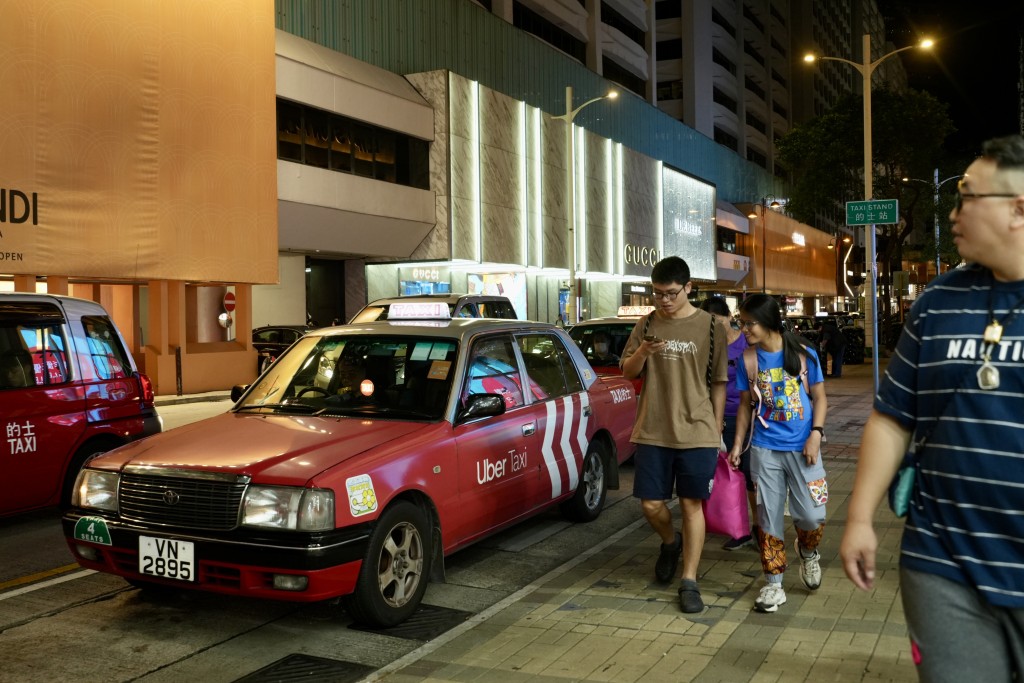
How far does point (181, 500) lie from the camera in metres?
4.77

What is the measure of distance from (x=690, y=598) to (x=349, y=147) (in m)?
24.7

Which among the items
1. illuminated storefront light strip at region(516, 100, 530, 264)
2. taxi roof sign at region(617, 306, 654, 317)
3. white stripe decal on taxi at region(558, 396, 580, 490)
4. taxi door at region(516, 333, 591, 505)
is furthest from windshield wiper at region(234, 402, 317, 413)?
→ illuminated storefront light strip at region(516, 100, 530, 264)

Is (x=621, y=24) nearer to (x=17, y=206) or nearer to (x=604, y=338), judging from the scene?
(x=17, y=206)

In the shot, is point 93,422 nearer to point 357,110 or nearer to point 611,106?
point 357,110

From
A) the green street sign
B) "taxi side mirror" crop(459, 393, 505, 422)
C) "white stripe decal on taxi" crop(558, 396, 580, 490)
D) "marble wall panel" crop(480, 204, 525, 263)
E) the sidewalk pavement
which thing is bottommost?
the sidewalk pavement

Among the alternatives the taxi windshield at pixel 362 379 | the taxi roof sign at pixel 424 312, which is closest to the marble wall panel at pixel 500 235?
the taxi roof sign at pixel 424 312

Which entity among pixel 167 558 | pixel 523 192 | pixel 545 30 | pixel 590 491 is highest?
pixel 545 30

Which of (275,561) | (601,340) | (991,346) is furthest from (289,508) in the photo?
(601,340)

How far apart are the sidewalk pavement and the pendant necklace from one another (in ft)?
7.65

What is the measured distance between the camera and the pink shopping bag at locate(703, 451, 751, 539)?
18.4 feet

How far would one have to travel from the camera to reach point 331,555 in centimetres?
457

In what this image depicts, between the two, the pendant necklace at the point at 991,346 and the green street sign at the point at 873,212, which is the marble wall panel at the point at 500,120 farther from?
the pendant necklace at the point at 991,346

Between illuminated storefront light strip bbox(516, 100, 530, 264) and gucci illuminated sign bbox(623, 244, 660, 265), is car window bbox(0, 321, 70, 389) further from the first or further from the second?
gucci illuminated sign bbox(623, 244, 660, 265)

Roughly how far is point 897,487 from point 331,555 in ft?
9.57
